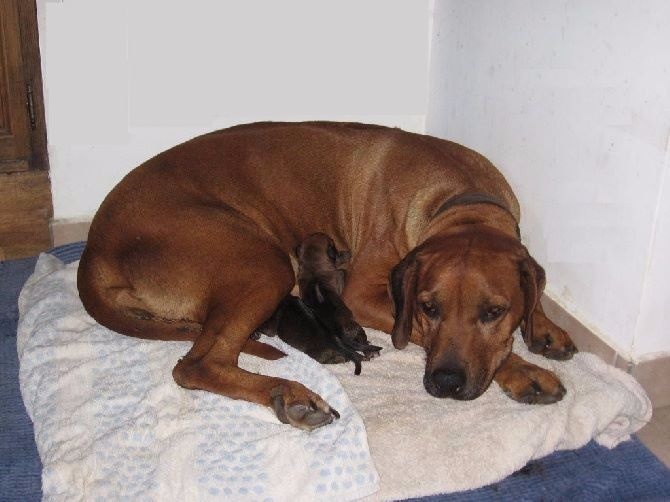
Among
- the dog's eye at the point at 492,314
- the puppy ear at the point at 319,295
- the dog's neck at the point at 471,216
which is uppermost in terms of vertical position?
the dog's neck at the point at 471,216

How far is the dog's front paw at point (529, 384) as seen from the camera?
315 cm

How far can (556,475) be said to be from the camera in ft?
9.75

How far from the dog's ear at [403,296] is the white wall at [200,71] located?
196 centimetres

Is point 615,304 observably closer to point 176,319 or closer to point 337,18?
point 176,319

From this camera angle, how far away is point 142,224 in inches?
135

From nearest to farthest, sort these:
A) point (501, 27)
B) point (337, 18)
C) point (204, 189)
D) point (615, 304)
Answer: point (615, 304)
point (204, 189)
point (501, 27)
point (337, 18)

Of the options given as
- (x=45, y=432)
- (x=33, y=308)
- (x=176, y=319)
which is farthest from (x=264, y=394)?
(x=33, y=308)

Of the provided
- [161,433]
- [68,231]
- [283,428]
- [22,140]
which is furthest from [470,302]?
[22,140]

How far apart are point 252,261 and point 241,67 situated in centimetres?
170

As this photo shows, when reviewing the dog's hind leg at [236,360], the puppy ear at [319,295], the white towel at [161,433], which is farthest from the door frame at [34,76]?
the puppy ear at [319,295]

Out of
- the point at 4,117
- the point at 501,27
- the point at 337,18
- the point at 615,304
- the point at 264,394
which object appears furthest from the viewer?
the point at 337,18

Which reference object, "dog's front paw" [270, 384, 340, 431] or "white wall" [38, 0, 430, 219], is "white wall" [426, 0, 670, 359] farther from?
"dog's front paw" [270, 384, 340, 431]

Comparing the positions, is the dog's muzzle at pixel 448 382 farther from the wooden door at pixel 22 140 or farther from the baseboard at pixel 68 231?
the wooden door at pixel 22 140

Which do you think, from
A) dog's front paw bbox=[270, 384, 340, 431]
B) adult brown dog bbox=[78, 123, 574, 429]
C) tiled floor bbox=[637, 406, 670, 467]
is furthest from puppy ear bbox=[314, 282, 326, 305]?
tiled floor bbox=[637, 406, 670, 467]
